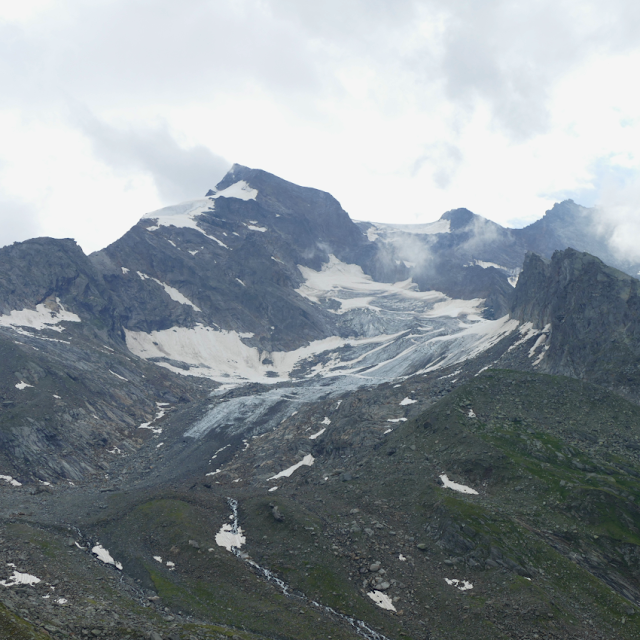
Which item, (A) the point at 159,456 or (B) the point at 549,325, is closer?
(A) the point at 159,456

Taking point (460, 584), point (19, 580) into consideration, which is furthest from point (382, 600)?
point (19, 580)

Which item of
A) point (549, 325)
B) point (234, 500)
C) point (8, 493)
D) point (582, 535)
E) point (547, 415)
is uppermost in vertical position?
point (549, 325)

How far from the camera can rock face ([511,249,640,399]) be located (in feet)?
302

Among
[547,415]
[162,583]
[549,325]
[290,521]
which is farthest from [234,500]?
[549,325]

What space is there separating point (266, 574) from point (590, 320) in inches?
3662

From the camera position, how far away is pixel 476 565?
44750 mm

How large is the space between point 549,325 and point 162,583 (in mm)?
111246

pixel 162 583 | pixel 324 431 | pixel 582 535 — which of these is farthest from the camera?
pixel 324 431

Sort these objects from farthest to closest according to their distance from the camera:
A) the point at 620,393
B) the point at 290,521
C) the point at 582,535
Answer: the point at 620,393, the point at 290,521, the point at 582,535

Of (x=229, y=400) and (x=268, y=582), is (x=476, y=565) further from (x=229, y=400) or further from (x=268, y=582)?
(x=229, y=400)

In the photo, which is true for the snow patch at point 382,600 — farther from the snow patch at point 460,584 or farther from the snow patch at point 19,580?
the snow patch at point 19,580

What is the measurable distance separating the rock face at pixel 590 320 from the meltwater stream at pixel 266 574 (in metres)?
66.5

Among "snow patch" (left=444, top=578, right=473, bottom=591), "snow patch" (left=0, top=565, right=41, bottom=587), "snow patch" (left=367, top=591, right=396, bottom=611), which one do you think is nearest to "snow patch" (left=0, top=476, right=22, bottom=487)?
"snow patch" (left=0, top=565, right=41, bottom=587)

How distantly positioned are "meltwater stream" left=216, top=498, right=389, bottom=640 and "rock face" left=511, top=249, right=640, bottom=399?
66499mm
